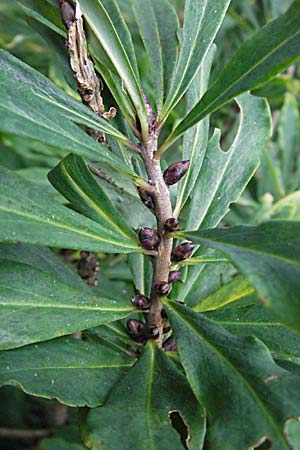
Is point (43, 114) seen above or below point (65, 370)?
above

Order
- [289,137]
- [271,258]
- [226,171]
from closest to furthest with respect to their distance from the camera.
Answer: [271,258] < [226,171] < [289,137]

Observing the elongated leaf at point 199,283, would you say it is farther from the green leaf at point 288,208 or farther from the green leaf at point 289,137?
the green leaf at point 289,137

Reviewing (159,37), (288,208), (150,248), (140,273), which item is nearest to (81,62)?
(159,37)

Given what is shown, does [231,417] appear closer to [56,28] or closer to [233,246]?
[233,246]

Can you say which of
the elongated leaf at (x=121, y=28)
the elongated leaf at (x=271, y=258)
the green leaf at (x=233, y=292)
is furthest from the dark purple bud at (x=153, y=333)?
the elongated leaf at (x=121, y=28)

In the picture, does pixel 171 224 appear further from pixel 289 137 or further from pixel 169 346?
pixel 289 137

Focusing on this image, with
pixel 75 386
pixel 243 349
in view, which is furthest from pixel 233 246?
pixel 75 386

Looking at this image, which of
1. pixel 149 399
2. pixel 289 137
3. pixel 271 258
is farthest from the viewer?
pixel 289 137
